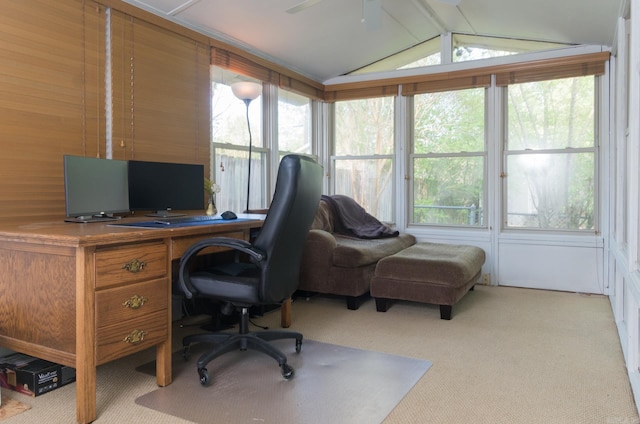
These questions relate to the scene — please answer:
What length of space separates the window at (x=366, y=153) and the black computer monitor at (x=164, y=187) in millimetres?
2491

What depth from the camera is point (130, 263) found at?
6.63 ft

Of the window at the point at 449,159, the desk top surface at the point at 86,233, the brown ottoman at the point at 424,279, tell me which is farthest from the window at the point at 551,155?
the desk top surface at the point at 86,233

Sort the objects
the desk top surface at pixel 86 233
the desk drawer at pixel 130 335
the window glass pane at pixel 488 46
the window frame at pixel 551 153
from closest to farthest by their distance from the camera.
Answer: the desk top surface at pixel 86 233
the desk drawer at pixel 130 335
the window frame at pixel 551 153
the window glass pane at pixel 488 46

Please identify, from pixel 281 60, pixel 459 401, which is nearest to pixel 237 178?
pixel 281 60

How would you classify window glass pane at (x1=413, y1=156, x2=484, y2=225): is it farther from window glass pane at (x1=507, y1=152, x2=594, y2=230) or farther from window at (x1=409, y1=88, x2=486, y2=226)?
Result: window glass pane at (x1=507, y1=152, x2=594, y2=230)

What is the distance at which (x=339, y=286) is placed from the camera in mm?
3746

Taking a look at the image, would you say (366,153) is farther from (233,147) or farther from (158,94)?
(158,94)

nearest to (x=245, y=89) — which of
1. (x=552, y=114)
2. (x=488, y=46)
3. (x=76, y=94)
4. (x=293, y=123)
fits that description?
(x=76, y=94)

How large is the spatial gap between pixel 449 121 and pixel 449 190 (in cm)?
74

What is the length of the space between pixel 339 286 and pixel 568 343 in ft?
5.42

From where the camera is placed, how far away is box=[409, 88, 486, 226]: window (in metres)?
4.84

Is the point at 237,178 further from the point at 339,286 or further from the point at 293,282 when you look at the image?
the point at 293,282

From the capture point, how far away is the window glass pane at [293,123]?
4824 mm

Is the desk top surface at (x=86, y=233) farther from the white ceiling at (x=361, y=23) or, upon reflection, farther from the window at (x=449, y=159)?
the window at (x=449, y=159)
